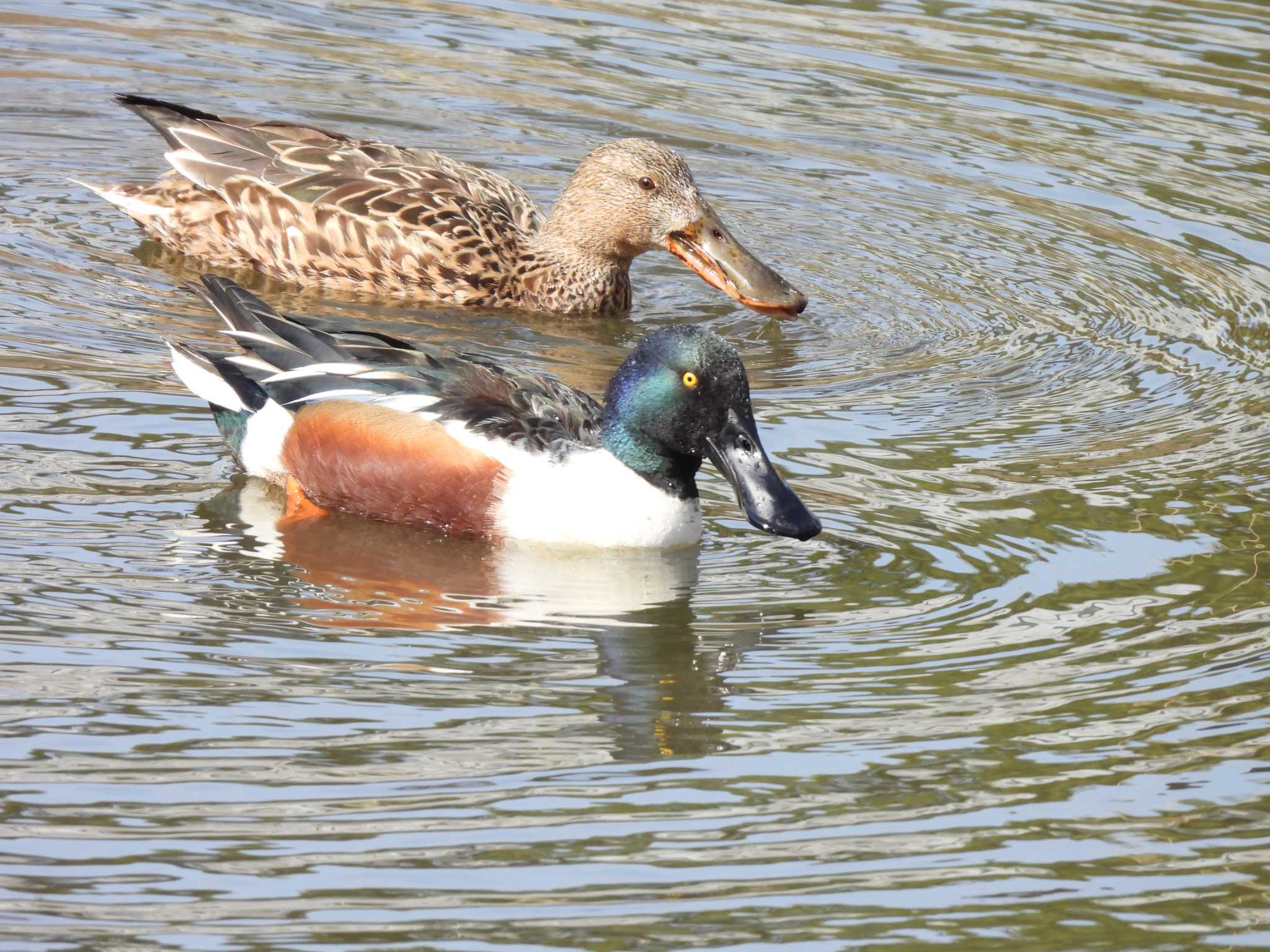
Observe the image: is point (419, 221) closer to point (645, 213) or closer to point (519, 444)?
point (645, 213)

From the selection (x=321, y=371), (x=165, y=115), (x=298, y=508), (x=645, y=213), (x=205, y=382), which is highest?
(x=165, y=115)

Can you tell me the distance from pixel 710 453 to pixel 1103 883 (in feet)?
8.51

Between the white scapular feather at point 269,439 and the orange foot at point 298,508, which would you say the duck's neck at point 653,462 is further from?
the white scapular feather at point 269,439

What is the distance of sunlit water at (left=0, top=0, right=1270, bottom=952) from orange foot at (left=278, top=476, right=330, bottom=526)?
183mm

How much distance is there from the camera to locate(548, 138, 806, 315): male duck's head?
32.4ft

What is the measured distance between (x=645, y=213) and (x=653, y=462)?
3.08m

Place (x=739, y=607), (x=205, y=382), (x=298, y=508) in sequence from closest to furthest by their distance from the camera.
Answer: (x=739, y=607), (x=298, y=508), (x=205, y=382)

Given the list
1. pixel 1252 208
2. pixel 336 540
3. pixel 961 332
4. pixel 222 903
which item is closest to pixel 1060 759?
pixel 222 903

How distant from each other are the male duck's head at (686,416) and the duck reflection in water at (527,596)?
11.7 inches

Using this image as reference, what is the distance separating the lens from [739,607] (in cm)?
661

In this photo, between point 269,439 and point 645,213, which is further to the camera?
point 645,213

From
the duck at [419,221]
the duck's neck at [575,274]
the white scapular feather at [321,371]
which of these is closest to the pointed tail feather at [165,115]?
the duck at [419,221]

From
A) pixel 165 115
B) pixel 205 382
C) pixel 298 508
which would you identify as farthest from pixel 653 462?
pixel 165 115

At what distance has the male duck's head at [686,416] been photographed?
23.1 ft
